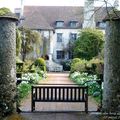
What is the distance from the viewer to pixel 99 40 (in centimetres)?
4991

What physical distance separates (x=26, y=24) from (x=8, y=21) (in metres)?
48.2

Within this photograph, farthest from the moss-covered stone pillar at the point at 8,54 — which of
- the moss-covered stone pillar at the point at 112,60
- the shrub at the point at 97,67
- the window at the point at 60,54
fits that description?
the window at the point at 60,54

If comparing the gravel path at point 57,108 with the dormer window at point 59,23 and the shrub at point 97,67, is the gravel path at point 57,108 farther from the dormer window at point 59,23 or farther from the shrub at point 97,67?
the dormer window at point 59,23

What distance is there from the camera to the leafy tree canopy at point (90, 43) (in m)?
50.1

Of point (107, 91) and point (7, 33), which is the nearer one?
point (7, 33)

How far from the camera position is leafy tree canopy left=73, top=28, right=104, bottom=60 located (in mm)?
50125

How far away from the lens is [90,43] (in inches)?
2005

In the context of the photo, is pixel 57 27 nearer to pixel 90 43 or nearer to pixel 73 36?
pixel 73 36

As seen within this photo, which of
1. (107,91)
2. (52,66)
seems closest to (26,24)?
(52,66)

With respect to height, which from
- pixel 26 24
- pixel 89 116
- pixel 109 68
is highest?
pixel 26 24

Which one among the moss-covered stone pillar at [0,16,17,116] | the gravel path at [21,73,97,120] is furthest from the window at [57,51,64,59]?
the moss-covered stone pillar at [0,16,17,116]

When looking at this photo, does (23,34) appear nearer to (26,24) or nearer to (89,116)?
(26,24)

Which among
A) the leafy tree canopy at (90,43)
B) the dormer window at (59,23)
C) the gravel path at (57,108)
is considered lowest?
the gravel path at (57,108)

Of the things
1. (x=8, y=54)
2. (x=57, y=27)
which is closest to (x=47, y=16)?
(x=57, y=27)
